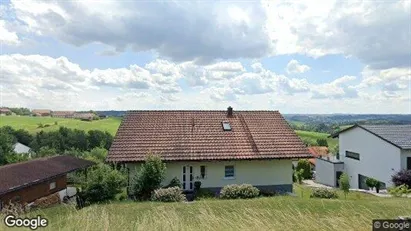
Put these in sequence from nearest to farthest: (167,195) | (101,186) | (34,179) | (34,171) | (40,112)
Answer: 1. (167,195)
2. (101,186)
3. (34,179)
4. (34,171)
5. (40,112)

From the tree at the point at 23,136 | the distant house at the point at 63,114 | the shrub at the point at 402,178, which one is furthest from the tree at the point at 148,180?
the distant house at the point at 63,114

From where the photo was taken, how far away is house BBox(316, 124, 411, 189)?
2995 cm

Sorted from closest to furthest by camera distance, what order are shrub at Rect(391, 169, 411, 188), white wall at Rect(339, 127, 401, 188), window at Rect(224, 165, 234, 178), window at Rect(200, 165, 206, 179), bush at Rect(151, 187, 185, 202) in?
bush at Rect(151, 187, 185, 202) → window at Rect(200, 165, 206, 179) → window at Rect(224, 165, 234, 178) → shrub at Rect(391, 169, 411, 188) → white wall at Rect(339, 127, 401, 188)

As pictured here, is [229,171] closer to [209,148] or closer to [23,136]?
[209,148]

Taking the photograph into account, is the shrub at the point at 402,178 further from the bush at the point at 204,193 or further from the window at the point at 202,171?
the window at the point at 202,171

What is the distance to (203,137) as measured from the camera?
76.9 feet

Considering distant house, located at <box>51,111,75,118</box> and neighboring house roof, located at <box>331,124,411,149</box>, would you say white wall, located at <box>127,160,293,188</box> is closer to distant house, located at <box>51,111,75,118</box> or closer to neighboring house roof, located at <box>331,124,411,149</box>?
neighboring house roof, located at <box>331,124,411,149</box>

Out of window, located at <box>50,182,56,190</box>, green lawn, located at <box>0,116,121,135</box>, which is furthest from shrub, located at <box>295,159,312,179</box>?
green lawn, located at <box>0,116,121,135</box>

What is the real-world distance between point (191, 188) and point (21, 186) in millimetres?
9953

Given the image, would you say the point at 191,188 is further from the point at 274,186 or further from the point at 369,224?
the point at 369,224

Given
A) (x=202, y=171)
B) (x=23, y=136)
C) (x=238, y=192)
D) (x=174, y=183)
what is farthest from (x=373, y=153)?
(x=23, y=136)

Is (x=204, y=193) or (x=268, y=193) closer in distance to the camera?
(x=204, y=193)

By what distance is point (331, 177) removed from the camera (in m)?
39.7

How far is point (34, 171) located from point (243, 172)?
574 inches
